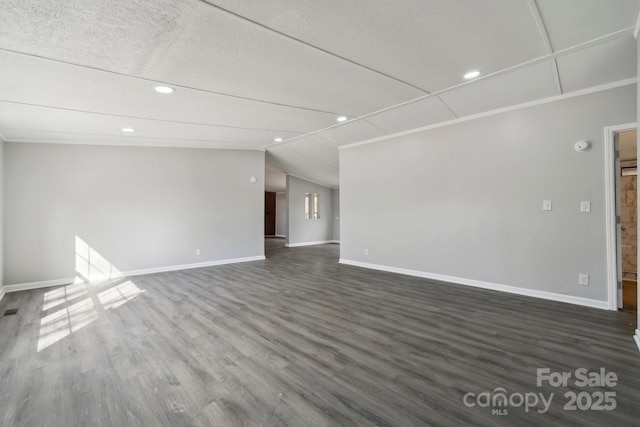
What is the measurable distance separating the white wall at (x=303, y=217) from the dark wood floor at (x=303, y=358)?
5.92 m

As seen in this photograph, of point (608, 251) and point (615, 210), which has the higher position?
point (615, 210)

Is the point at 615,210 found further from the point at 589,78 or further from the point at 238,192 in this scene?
the point at 238,192

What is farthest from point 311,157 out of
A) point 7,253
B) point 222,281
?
point 7,253

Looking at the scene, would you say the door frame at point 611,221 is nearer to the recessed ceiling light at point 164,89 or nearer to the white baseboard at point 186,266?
the recessed ceiling light at point 164,89

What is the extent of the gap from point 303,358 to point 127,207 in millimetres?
4824

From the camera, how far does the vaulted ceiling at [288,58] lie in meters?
1.89

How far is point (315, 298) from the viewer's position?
383cm

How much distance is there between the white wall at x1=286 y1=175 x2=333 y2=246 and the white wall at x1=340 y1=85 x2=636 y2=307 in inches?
178

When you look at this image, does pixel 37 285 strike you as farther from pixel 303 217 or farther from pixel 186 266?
pixel 303 217

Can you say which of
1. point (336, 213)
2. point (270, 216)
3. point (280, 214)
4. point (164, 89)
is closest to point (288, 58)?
point (164, 89)

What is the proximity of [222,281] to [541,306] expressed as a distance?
4.52 metres

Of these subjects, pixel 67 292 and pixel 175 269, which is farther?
pixel 175 269

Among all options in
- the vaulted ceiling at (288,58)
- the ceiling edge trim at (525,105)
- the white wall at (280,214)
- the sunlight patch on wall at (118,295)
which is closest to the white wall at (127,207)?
the vaulted ceiling at (288,58)

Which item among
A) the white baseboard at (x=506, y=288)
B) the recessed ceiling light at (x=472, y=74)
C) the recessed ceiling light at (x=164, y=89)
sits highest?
the recessed ceiling light at (x=472, y=74)
